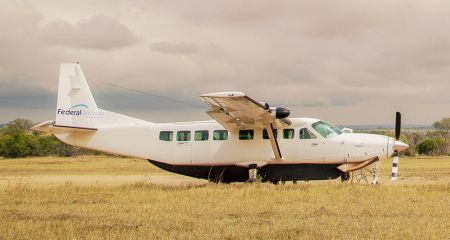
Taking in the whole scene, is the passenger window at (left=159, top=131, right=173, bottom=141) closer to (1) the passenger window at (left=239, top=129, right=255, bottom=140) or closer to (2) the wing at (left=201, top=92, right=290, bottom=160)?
(2) the wing at (left=201, top=92, right=290, bottom=160)

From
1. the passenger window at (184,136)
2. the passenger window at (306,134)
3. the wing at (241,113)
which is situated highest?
the wing at (241,113)

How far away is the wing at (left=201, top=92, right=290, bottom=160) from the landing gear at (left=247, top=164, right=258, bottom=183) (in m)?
1.00

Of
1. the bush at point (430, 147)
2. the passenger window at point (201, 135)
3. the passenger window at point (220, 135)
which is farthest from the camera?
the bush at point (430, 147)

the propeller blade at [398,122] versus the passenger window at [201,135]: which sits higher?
the propeller blade at [398,122]

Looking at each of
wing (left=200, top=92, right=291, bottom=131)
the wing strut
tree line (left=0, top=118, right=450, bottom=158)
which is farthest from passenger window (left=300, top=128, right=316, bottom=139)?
tree line (left=0, top=118, right=450, bottom=158)

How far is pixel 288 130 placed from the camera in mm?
21625

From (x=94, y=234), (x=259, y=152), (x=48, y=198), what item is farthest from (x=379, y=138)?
(x=94, y=234)

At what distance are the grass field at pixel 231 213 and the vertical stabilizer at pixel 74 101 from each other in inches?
163

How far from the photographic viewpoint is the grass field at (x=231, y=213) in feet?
33.8

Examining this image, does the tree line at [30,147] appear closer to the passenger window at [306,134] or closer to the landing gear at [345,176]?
the passenger window at [306,134]

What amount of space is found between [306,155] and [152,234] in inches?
471

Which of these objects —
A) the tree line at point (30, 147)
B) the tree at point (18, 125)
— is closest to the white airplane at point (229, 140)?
the tree line at point (30, 147)

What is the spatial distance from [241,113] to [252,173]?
9.12 feet

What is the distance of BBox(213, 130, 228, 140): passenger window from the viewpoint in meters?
22.1
